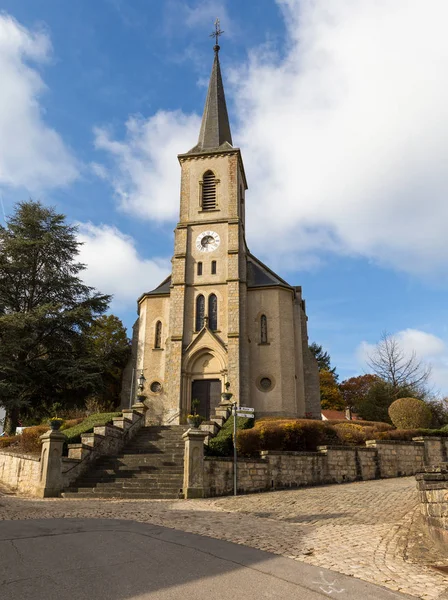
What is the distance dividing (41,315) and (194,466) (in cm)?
1477

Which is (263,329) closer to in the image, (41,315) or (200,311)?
(200,311)

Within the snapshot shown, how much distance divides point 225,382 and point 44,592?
2222 centimetres

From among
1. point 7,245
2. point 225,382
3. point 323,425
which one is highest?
point 7,245

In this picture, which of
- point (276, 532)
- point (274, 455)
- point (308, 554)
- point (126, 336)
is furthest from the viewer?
point (126, 336)

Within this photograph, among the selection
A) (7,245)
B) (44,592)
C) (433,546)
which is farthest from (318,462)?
(7,245)

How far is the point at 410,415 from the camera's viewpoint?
2177 cm

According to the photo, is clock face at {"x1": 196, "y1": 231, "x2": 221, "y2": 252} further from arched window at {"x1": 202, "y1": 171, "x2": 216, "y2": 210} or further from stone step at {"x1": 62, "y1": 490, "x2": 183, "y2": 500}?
stone step at {"x1": 62, "y1": 490, "x2": 183, "y2": 500}

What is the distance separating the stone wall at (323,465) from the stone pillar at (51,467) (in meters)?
4.45

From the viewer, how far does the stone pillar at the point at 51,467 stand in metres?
13.9

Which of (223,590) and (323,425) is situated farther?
(323,425)

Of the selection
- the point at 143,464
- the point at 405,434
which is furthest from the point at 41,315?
the point at 405,434

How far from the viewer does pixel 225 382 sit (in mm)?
26844

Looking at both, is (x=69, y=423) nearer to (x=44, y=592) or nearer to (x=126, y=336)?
(x=126, y=336)

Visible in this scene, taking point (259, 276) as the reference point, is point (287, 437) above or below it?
below
